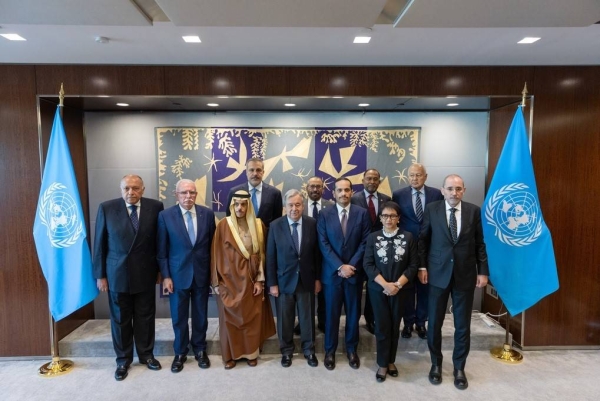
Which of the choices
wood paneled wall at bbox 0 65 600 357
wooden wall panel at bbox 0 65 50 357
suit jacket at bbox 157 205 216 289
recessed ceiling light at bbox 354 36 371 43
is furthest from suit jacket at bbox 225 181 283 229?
wooden wall panel at bbox 0 65 50 357

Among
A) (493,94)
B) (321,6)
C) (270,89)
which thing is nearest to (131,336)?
(270,89)

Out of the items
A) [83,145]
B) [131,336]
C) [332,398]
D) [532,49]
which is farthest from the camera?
A: [83,145]

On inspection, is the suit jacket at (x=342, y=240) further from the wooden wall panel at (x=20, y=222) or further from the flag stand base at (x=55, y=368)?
the wooden wall panel at (x=20, y=222)

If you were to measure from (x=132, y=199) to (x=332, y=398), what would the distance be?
2571 millimetres

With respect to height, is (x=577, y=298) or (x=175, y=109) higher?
(x=175, y=109)

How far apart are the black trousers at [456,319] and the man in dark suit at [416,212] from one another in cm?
43

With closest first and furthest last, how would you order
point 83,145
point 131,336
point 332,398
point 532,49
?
point 332,398 → point 532,49 → point 131,336 → point 83,145

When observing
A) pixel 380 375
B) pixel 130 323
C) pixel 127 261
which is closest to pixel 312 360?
pixel 380 375

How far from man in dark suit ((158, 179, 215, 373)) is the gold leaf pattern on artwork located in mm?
1220

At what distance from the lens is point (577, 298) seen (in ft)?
12.9

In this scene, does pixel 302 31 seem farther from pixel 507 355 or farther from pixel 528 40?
pixel 507 355

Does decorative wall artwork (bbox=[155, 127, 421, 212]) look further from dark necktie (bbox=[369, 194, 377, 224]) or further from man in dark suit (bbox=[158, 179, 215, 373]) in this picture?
man in dark suit (bbox=[158, 179, 215, 373])

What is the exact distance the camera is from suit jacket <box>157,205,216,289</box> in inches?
135

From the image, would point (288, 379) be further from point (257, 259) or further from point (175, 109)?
point (175, 109)
